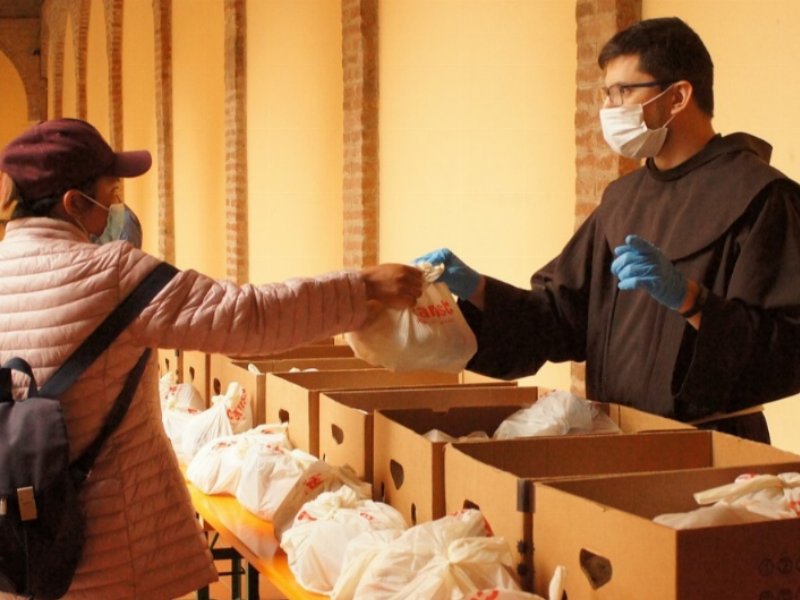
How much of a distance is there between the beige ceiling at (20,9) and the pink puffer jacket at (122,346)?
63.3ft

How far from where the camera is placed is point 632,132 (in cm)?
308

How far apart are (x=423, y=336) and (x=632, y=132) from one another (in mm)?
787

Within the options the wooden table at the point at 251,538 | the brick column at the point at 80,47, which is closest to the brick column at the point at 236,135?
the wooden table at the point at 251,538

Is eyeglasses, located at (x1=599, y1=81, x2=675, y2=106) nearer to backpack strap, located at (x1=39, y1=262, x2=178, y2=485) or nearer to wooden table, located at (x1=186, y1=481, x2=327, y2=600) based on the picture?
backpack strap, located at (x1=39, y1=262, x2=178, y2=485)

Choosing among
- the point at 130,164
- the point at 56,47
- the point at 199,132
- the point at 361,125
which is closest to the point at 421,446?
the point at 130,164

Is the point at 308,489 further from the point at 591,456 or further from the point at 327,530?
the point at 591,456

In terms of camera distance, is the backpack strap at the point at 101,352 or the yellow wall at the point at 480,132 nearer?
the backpack strap at the point at 101,352

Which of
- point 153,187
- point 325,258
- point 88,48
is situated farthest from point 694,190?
point 88,48

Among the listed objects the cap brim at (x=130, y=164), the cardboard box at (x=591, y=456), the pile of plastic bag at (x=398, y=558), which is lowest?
the pile of plastic bag at (x=398, y=558)

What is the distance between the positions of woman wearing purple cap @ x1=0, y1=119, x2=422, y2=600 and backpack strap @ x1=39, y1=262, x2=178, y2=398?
0.05 ft

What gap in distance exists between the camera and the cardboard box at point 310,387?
352 centimetres

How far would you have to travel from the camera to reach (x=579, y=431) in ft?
9.73

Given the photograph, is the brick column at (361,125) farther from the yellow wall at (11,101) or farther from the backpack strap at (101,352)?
the yellow wall at (11,101)

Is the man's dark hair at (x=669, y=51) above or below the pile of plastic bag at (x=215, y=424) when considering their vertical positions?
above
